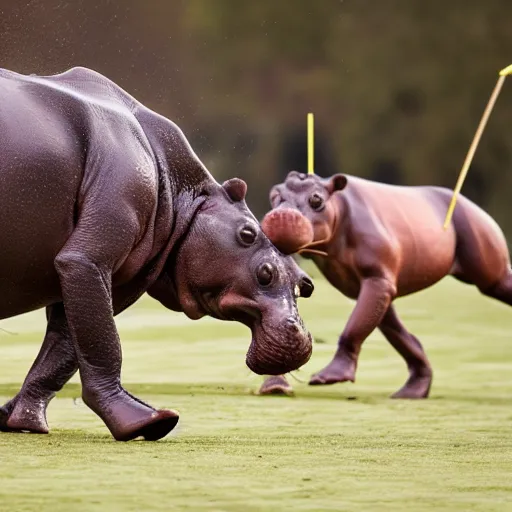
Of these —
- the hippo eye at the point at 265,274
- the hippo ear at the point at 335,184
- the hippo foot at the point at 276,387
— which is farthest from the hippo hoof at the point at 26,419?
the hippo ear at the point at 335,184

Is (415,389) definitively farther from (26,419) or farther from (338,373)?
(26,419)

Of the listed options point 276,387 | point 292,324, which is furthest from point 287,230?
point 276,387

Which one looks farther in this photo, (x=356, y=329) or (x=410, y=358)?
(x=410, y=358)

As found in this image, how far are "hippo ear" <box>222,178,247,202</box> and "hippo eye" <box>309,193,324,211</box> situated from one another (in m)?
2.03

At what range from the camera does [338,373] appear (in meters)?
5.27

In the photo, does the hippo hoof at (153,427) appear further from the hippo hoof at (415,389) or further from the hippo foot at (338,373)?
the hippo hoof at (415,389)

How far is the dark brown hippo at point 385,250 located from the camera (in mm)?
5375

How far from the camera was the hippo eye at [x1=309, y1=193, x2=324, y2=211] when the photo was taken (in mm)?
5499

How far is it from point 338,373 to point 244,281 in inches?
79.1

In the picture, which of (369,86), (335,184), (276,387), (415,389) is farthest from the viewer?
(369,86)

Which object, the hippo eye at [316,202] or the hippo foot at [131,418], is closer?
the hippo foot at [131,418]

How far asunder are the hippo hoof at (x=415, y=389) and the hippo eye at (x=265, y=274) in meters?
2.09

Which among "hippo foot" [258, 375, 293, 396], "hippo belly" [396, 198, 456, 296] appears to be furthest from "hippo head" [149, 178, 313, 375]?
"hippo belly" [396, 198, 456, 296]

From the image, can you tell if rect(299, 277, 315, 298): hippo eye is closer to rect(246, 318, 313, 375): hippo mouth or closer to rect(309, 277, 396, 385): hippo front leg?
rect(246, 318, 313, 375): hippo mouth
